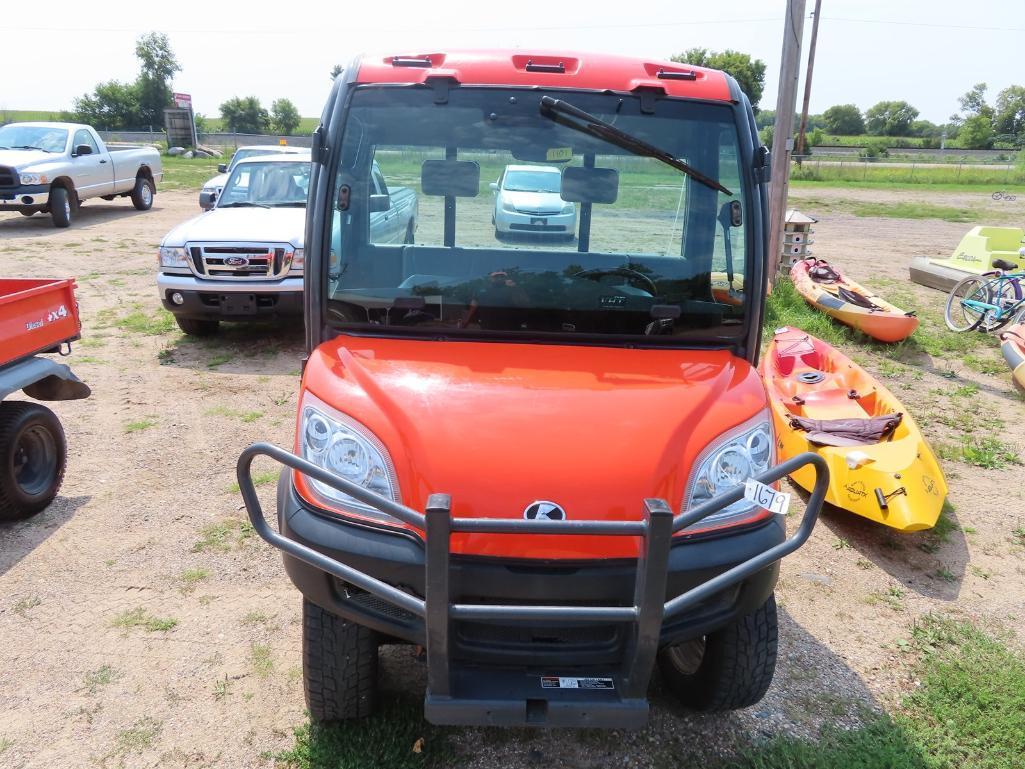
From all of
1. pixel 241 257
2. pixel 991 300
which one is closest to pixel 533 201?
pixel 241 257

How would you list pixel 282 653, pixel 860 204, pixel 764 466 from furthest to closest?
pixel 860 204
pixel 282 653
pixel 764 466

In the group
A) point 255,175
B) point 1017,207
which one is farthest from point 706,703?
point 1017,207

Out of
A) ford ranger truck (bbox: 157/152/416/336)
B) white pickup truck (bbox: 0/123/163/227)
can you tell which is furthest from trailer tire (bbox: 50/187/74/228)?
ford ranger truck (bbox: 157/152/416/336)

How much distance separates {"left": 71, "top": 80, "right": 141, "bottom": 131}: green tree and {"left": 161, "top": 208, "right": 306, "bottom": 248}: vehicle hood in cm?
7029

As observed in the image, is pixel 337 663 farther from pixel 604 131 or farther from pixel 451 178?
pixel 604 131

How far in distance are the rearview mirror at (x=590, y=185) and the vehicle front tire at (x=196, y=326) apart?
6114mm

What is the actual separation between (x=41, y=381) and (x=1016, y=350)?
334 inches

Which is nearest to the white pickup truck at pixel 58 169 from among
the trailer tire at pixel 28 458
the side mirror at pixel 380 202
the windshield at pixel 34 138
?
the windshield at pixel 34 138

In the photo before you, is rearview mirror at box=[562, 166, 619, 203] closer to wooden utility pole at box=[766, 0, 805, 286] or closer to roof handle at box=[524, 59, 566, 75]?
roof handle at box=[524, 59, 566, 75]

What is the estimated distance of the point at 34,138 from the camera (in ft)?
50.6

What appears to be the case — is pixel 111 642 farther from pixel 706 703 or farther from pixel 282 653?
pixel 706 703

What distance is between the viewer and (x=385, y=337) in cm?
307

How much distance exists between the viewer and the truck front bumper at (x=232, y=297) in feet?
24.8

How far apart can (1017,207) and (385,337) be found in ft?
96.0
